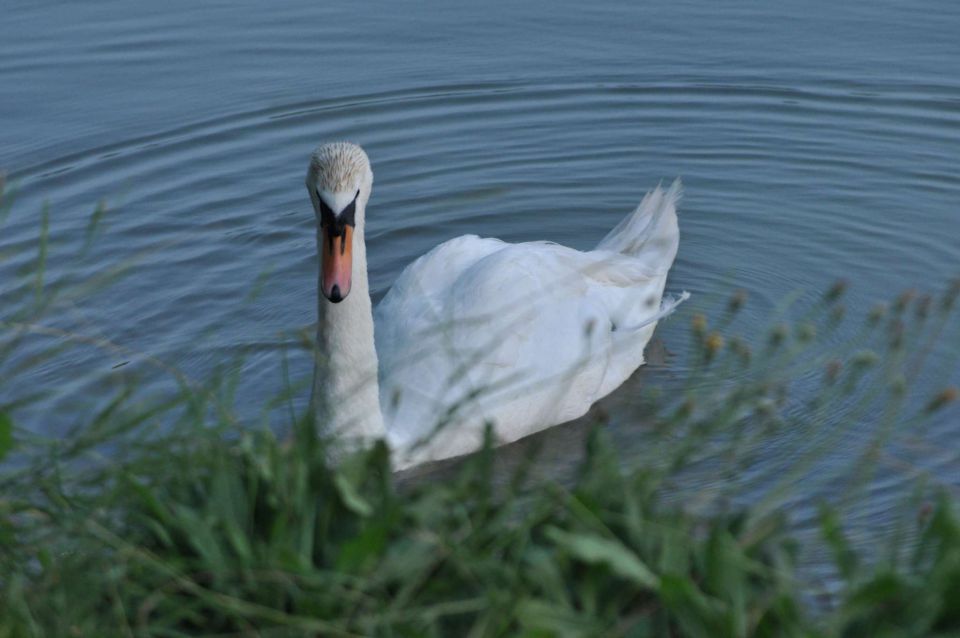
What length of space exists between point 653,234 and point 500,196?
87 centimetres

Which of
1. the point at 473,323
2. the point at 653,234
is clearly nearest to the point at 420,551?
the point at 473,323

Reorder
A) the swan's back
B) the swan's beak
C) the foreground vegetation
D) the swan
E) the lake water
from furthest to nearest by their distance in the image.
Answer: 1. the lake water
2. the swan's back
3. the swan
4. the swan's beak
5. the foreground vegetation

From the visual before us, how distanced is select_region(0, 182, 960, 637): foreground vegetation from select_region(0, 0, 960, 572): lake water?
3.23 metres

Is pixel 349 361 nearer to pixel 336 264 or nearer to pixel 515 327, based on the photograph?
pixel 336 264

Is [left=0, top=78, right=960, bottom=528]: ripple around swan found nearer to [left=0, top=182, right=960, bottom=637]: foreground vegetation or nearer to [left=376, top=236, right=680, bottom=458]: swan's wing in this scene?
[left=376, top=236, right=680, bottom=458]: swan's wing

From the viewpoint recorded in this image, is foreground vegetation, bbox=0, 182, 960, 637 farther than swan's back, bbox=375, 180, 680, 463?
No

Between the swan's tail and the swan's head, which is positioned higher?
the swan's head

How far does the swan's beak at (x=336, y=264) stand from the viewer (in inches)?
195

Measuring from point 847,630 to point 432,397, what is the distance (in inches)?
111

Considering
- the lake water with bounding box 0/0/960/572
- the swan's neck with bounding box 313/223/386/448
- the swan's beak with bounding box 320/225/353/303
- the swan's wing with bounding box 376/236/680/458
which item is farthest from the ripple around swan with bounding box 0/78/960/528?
the swan's beak with bounding box 320/225/353/303

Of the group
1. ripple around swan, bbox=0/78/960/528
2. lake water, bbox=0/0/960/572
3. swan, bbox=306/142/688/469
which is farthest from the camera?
lake water, bbox=0/0/960/572

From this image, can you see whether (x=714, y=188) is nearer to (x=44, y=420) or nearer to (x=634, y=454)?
(x=44, y=420)

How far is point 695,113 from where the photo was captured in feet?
30.1

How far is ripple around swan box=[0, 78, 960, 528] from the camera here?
712cm
